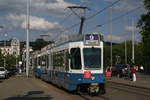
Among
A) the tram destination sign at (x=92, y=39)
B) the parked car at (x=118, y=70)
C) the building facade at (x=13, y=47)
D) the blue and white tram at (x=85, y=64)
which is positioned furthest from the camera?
the building facade at (x=13, y=47)

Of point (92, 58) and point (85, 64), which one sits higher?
point (92, 58)

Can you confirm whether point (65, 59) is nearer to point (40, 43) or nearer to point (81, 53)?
point (81, 53)

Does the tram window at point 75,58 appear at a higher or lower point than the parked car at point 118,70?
higher

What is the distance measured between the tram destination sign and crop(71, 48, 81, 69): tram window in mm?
676

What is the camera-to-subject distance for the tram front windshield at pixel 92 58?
21.3 m

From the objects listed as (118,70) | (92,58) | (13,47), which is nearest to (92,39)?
(92,58)

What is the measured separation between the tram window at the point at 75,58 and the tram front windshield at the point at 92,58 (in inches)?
13.2

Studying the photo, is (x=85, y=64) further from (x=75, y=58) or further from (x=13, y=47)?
(x=13, y=47)

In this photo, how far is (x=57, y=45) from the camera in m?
26.9

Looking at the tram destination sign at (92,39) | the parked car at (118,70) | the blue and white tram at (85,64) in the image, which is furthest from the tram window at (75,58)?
the parked car at (118,70)

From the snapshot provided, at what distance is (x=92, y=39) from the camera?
21.7 metres

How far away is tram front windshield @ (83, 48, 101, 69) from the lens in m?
21.3

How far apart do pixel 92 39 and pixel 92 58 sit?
108 cm

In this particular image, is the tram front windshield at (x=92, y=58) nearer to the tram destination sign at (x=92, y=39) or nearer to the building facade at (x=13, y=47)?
the tram destination sign at (x=92, y=39)
